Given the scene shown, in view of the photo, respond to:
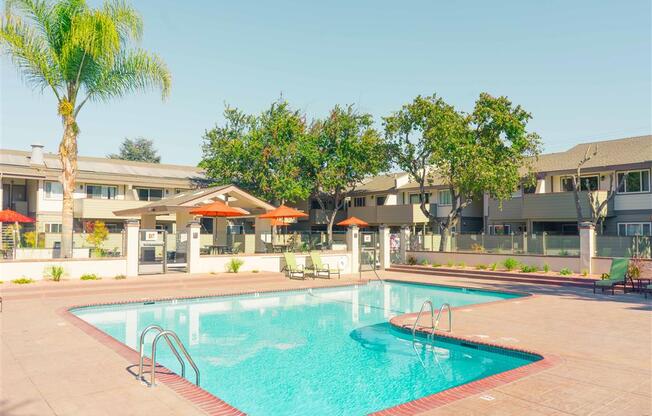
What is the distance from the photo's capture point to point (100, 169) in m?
42.7

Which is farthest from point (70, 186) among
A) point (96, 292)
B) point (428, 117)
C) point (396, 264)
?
point (428, 117)

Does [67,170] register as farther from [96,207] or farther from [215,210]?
[96,207]

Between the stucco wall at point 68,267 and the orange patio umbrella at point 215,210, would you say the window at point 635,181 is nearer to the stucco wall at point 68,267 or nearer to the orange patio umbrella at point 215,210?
the orange patio umbrella at point 215,210

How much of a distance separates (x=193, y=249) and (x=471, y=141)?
18.2 meters

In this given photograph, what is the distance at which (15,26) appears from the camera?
1919 cm

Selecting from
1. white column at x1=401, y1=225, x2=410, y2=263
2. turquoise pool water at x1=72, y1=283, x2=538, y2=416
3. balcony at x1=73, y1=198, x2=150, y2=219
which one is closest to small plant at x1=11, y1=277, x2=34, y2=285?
turquoise pool water at x1=72, y1=283, x2=538, y2=416

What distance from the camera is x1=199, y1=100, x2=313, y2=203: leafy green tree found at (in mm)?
37375

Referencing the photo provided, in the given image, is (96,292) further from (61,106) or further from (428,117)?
(428,117)

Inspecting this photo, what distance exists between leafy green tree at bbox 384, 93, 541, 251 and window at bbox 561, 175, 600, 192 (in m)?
5.48

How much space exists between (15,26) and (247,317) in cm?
1495

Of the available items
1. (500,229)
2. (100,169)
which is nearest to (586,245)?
(500,229)

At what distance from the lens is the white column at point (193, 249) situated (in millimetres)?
22703

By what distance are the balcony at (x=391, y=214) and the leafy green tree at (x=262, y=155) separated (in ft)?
28.1

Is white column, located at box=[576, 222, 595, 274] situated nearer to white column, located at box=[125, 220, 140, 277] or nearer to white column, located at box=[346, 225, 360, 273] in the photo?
white column, located at box=[346, 225, 360, 273]
